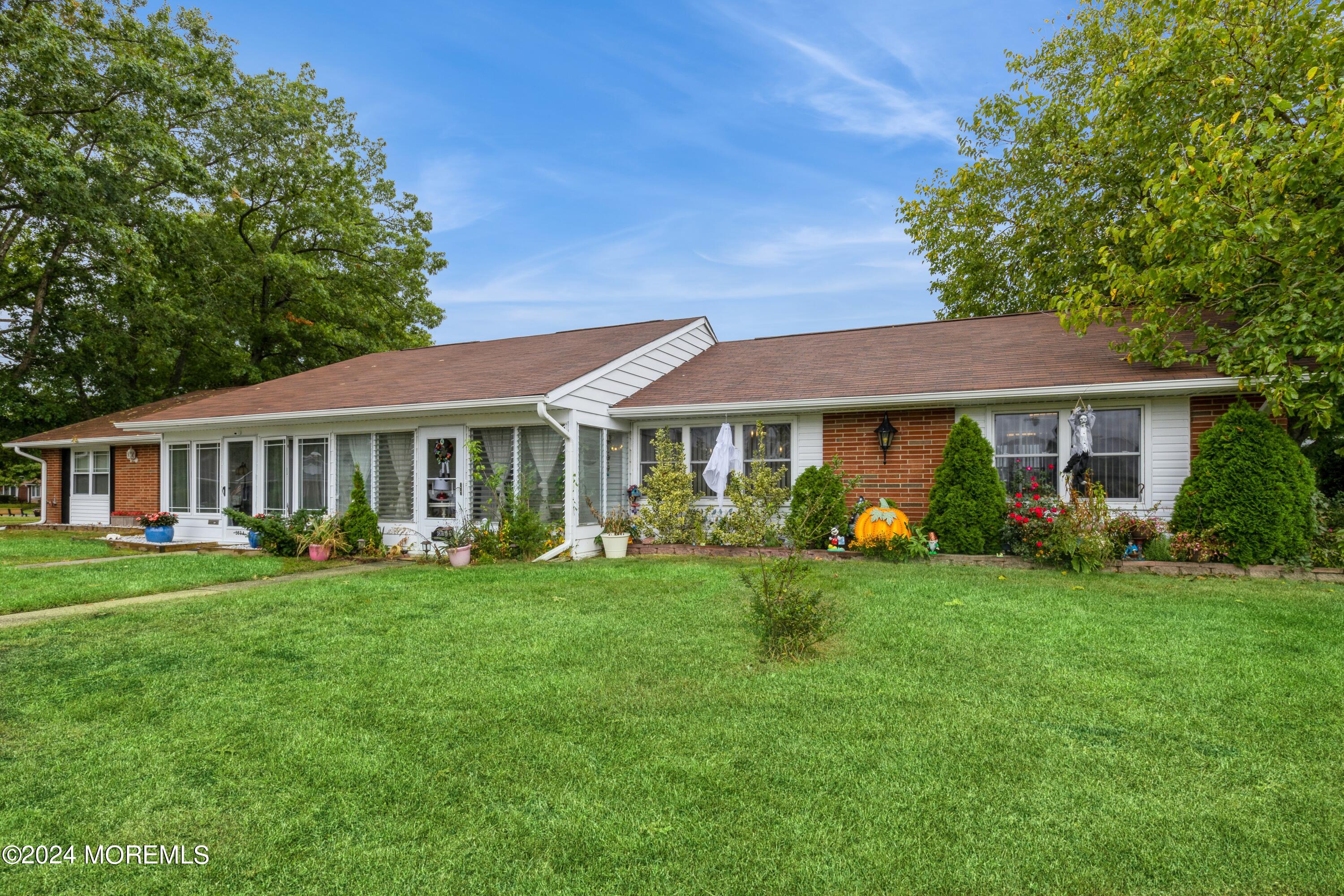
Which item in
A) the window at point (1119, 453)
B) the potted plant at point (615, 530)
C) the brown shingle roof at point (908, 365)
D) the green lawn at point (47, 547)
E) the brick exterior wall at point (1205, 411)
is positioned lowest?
the green lawn at point (47, 547)

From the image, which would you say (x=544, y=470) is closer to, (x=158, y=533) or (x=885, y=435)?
(x=885, y=435)

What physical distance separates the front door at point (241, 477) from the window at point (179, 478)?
1289 millimetres

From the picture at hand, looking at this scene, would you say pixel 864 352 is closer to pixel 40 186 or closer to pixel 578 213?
pixel 578 213

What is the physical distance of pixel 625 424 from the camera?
1291cm

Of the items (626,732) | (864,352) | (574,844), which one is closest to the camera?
(574,844)

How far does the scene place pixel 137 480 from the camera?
58.4 feet

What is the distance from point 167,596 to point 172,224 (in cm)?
1546

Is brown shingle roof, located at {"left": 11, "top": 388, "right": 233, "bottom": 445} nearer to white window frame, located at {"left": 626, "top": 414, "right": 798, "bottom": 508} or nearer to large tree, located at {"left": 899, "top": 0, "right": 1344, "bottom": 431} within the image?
white window frame, located at {"left": 626, "top": 414, "right": 798, "bottom": 508}

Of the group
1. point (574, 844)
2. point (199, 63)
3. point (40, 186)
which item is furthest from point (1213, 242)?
point (199, 63)

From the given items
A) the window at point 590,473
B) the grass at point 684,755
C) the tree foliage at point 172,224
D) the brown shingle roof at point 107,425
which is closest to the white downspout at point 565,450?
the window at point 590,473

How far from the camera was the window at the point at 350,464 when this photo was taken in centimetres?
1266

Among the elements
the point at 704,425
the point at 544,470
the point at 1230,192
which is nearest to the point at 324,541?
the point at 544,470

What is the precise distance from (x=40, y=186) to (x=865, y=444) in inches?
741

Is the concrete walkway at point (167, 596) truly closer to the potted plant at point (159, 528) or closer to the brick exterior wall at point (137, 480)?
the potted plant at point (159, 528)
